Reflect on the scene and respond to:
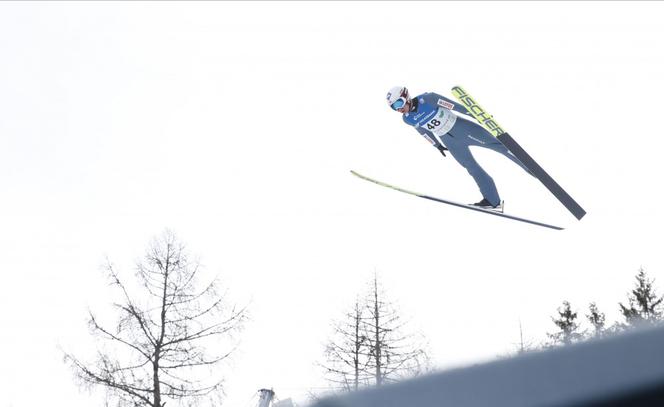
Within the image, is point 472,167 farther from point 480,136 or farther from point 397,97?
point 397,97

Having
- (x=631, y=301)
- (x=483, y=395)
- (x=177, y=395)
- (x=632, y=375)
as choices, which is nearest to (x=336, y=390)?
(x=483, y=395)

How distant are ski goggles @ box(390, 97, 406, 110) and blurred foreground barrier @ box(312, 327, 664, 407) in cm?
854

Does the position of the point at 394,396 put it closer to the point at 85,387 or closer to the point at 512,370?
the point at 512,370

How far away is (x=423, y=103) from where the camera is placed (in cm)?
906

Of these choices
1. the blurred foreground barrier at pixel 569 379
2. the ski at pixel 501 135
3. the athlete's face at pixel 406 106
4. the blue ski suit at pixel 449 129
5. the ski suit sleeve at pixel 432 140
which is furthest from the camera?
the ski suit sleeve at pixel 432 140

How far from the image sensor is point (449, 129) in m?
9.25

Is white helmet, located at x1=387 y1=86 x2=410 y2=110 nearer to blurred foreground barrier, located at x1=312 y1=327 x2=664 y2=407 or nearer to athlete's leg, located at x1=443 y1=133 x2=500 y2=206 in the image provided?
athlete's leg, located at x1=443 y1=133 x2=500 y2=206

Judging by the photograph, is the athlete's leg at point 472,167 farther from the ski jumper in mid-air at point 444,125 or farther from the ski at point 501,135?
the ski at point 501,135

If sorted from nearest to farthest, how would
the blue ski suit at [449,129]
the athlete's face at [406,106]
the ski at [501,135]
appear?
the ski at [501,135] < the blue ski suit at [449,129] < the athlete's face at [406,106]

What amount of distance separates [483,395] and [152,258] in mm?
17435

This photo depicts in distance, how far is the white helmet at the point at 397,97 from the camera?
362 inches

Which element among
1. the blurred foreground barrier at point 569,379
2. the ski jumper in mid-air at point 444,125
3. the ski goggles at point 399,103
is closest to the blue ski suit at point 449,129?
the ski jumper in mid-air at point 444,125

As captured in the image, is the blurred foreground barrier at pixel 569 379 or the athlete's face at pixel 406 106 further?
the athlete's face at pixel 406 106

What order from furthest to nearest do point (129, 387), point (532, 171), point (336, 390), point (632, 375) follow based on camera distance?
point (129, 387) → point (532, 171) → point (336, 390) → point (632, 375)
